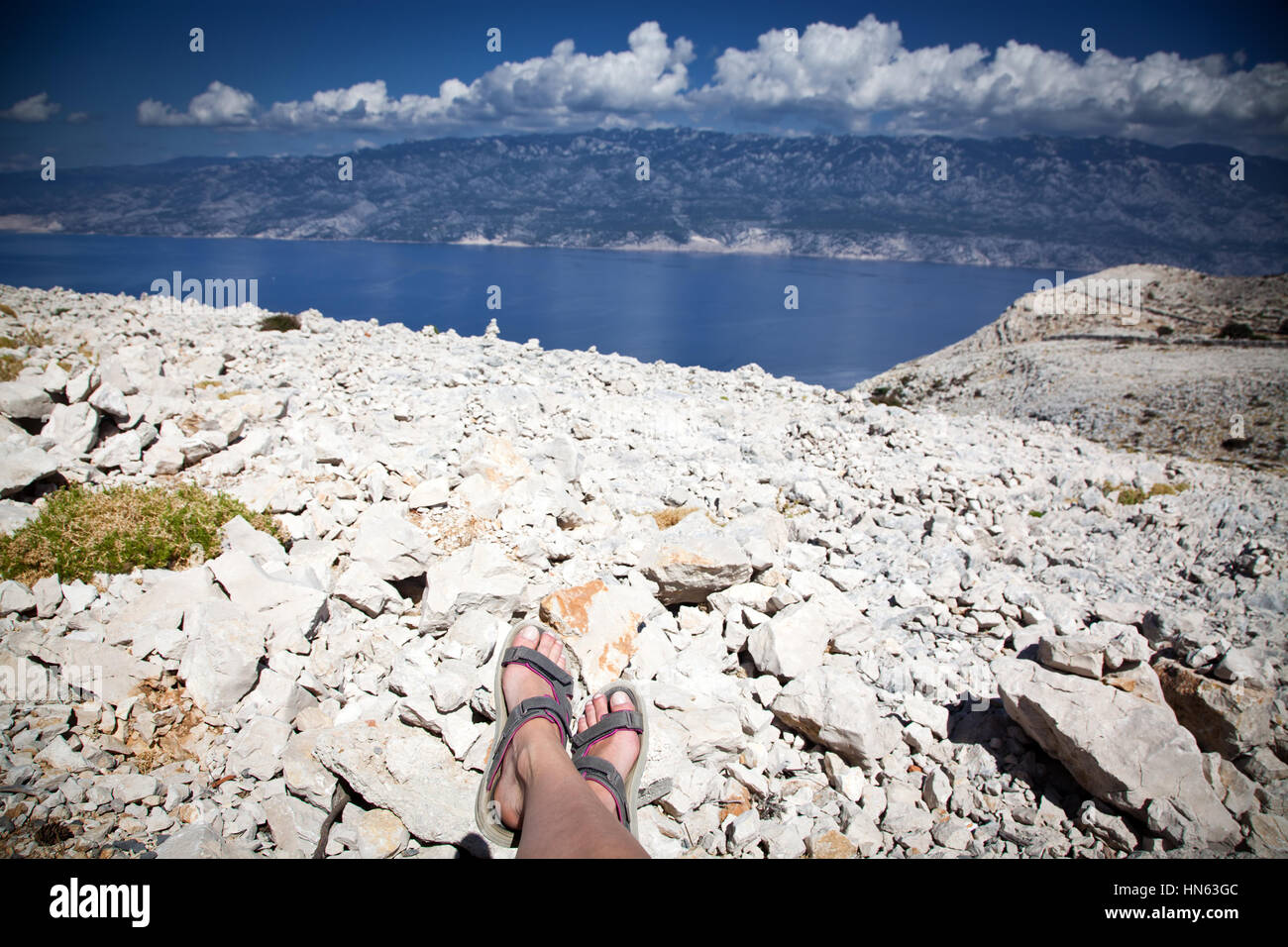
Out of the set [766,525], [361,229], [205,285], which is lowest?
[766,525]

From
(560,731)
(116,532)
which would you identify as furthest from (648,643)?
(116,532)

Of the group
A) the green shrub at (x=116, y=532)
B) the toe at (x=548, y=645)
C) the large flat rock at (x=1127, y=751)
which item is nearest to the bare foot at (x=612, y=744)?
the toe at (x=548, y=645)

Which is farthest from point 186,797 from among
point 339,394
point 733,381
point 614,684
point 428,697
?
point 733,381

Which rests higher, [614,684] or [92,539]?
[92,539]

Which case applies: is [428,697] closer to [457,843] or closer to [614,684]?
[457,843]

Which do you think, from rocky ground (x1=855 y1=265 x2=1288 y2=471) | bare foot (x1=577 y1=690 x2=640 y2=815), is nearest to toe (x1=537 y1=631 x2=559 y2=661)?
bare foot (x1=577 y1=690 x2=640 y2=815)
